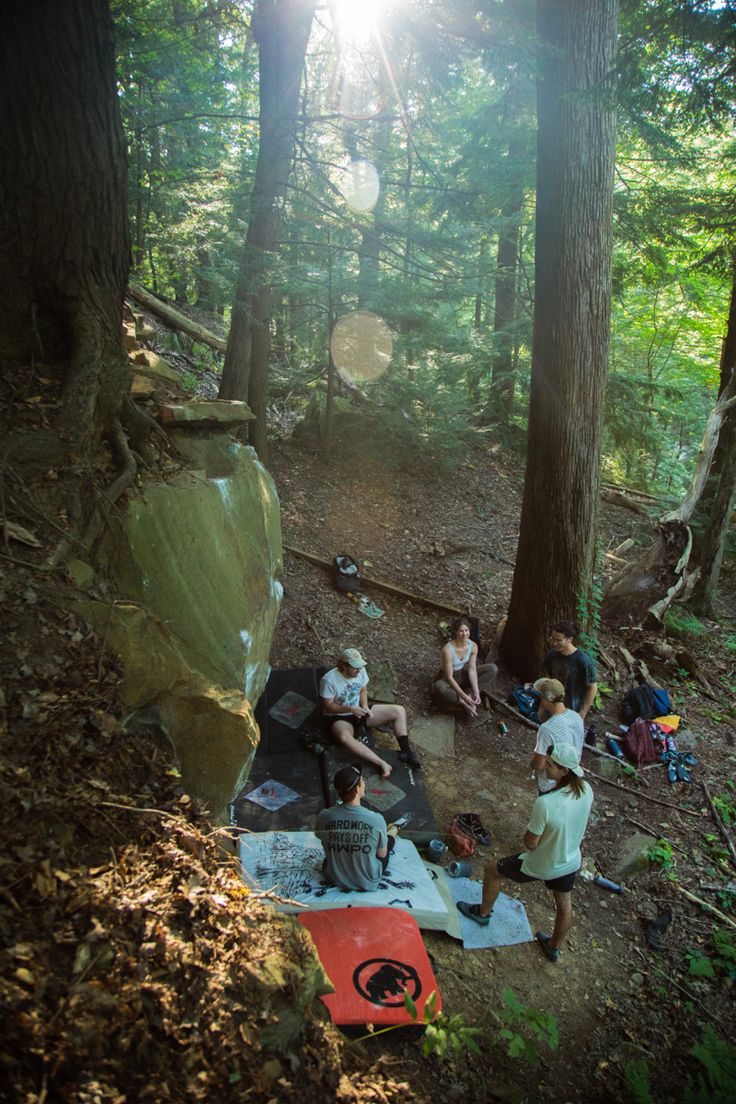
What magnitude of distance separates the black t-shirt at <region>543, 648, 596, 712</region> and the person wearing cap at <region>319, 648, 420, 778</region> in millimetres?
1575

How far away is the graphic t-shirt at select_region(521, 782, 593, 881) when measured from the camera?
374 centimetres

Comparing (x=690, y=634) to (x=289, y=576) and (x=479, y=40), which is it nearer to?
(x=289, y=576)

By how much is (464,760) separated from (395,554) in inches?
158

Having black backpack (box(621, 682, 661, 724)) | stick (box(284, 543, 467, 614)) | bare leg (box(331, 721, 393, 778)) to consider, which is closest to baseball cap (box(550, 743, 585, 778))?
bare leg (box(331, 721, 393, 778))

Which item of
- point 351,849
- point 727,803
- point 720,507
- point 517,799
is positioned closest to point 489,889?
point 351,849

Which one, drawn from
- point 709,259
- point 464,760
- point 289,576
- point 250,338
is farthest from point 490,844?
point 709,259

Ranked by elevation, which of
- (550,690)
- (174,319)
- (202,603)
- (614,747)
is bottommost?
(614,747)

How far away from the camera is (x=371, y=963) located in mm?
3211

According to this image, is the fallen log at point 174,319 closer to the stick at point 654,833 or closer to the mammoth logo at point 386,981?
the stick at point 654,833

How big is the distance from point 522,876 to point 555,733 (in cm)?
105

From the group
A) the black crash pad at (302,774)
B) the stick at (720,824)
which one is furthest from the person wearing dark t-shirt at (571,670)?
the black crash pad at (302,774)

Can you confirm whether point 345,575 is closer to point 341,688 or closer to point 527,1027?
point 341,688

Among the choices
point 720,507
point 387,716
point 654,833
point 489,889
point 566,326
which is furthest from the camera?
point 720,507

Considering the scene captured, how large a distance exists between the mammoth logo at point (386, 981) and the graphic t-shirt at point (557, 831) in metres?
1.10
